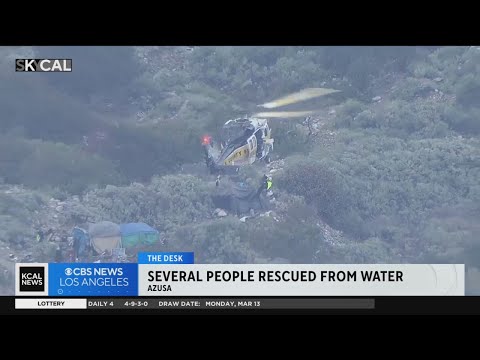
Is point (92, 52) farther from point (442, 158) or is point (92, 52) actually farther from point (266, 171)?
point (442, 158)

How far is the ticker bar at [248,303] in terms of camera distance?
10883 mm

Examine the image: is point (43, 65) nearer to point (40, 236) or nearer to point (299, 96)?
point (40, 236)

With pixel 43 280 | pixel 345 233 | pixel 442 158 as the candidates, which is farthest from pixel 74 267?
pixel 442 158

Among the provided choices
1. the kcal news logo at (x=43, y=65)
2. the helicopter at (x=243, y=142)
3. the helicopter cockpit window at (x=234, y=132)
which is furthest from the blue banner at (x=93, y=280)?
the kcal news logo at (x=43, y=65)

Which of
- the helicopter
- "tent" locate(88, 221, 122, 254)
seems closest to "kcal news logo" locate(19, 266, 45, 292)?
"tent" locate(88, 221, 122, 254)

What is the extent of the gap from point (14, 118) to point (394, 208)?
4.61 m

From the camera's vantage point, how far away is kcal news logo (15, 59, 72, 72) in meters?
11.6

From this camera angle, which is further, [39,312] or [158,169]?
[158,169]

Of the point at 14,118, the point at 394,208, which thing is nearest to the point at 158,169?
the point at 14,118

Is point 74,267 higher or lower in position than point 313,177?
lower

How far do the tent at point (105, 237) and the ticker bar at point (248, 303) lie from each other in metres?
0.74

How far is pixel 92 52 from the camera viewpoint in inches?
456

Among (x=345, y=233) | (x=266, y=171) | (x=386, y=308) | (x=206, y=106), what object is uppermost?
(x=206, y=106)

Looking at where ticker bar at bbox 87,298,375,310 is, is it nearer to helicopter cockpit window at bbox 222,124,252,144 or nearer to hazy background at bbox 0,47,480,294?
hazy background at bbox 0,47,480,294
